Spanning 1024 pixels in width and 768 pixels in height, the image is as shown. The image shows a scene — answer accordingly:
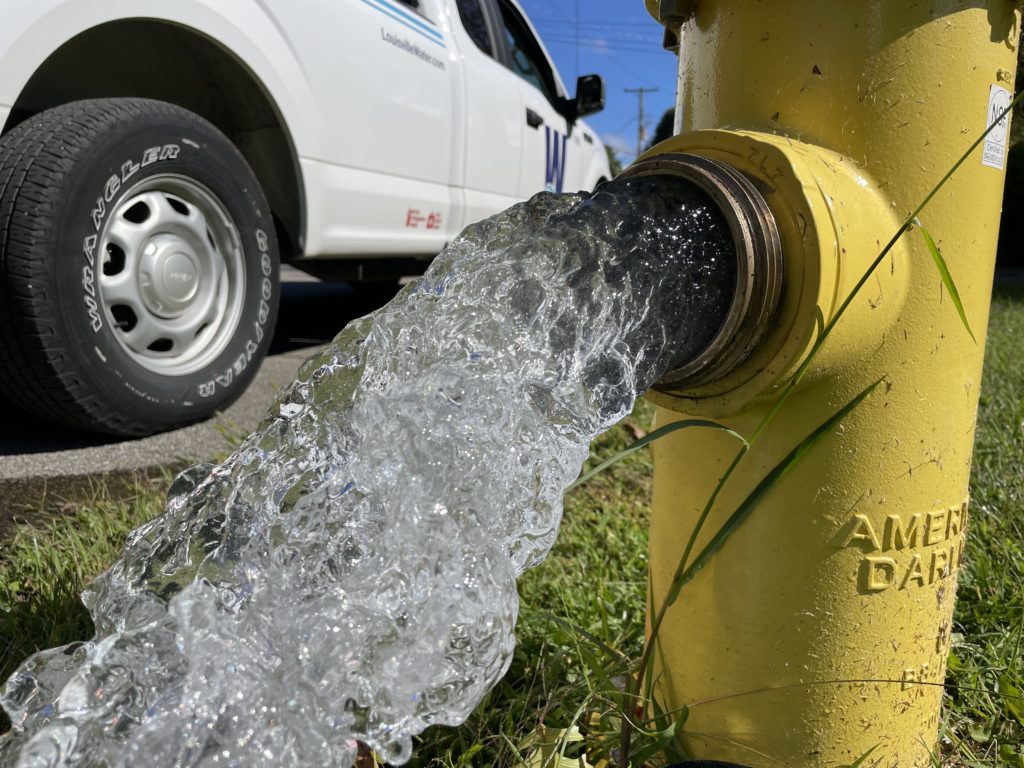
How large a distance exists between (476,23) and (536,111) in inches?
23.4

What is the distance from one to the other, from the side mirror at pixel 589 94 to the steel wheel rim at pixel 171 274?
10.8 feet

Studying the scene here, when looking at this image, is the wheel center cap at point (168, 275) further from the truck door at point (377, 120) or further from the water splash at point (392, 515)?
the water splash at point (392, 515)

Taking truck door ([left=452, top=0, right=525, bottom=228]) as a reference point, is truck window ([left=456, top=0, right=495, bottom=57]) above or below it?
above

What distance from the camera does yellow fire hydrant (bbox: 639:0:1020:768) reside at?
0.94 m

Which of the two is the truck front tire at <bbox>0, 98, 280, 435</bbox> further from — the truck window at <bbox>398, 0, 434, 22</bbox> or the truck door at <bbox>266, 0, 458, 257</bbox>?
the truck window at <bbox>398, 0, 434, 22</bbox>

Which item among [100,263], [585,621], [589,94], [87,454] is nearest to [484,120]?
[589,94]

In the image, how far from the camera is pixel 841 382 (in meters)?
0.98

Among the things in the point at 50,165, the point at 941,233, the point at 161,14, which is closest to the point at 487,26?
the point at 161,14

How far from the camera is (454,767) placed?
1.15 meters

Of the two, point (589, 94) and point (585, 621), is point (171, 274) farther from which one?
point (589, 94)

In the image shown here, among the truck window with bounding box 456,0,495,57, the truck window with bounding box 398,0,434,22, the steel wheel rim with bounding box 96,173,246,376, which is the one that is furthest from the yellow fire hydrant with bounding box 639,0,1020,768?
the truck window with bounding box 456,0,495,57

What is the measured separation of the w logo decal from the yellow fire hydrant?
3.74 m

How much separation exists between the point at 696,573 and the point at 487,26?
3.79 meters

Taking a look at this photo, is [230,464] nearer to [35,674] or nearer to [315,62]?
[35,674]
